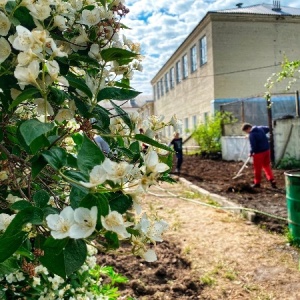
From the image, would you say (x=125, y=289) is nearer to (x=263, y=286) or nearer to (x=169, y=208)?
(x=263, y=286)

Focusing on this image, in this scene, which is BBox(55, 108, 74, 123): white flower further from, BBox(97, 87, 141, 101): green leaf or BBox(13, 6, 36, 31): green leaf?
BBox(13, 6, 36, 31): green leaf

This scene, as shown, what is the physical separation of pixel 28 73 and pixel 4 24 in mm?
190

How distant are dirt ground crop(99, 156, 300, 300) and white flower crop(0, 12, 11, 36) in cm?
296

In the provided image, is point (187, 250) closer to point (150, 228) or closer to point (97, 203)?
point (150, 228)

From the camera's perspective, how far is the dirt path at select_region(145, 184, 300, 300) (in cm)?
390

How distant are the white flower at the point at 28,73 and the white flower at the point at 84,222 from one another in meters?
0.29

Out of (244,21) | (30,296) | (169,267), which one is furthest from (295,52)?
(30,296)

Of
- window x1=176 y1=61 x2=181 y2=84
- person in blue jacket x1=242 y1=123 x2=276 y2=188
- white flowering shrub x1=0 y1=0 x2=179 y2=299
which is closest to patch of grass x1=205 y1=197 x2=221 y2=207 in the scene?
person in blue jacket x1=242 y1=123 x2=276 y2=188

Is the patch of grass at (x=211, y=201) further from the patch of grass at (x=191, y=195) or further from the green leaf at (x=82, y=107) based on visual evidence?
the green leaf at (x=82, y=107)

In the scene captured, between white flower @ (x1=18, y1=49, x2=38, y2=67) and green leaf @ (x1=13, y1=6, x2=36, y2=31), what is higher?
green leaf @ (x1=13, y1=6, x2=36, y2=31)

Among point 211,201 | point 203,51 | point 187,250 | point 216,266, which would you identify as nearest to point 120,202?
point 216,266

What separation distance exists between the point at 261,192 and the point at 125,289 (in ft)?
17.1

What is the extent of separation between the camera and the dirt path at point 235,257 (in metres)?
3.90

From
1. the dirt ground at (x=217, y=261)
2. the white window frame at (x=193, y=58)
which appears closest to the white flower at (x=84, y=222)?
the dirt ground at (x=217, y=261)
